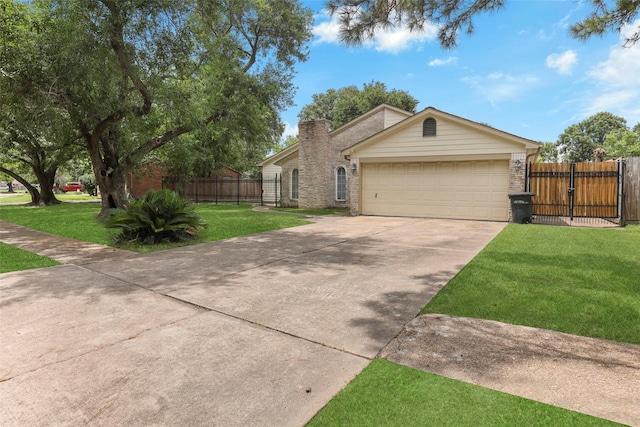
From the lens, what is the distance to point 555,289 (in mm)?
4523

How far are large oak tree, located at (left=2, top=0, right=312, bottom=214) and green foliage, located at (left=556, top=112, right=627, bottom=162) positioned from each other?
59.7 m

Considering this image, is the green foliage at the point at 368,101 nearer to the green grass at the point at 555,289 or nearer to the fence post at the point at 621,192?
the fence post at the point at 621,192

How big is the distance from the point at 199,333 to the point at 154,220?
5635mm

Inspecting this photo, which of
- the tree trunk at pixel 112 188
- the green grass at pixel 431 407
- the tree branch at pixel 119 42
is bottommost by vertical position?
the green grass at pixel 431 407

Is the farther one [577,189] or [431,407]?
[577,189]

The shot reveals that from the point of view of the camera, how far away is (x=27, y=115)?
10453 mm

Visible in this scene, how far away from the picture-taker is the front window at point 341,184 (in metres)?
20.1

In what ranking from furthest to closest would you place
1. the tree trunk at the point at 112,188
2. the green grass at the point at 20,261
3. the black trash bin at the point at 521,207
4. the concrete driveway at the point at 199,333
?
1. the tree trunk at the point at 112,188
2. the black trash bin at the point at 521,207
3. the green grass at the point at 20,261
4. the concrete driveway at the point at 199,333

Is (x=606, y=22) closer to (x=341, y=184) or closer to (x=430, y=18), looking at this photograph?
(x=430, y=18)

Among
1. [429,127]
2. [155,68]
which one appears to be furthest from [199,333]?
[429,127]

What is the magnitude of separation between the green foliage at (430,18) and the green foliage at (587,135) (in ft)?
206

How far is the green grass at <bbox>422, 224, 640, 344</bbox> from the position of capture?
3.53 m

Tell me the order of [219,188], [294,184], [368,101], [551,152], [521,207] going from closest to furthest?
[521,207] → [294,184] → [219,188] → [368,101] → [551,152]

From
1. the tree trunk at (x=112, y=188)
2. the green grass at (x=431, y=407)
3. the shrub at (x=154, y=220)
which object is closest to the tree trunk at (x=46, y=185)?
the tree trunk at (x=112, y=188)
